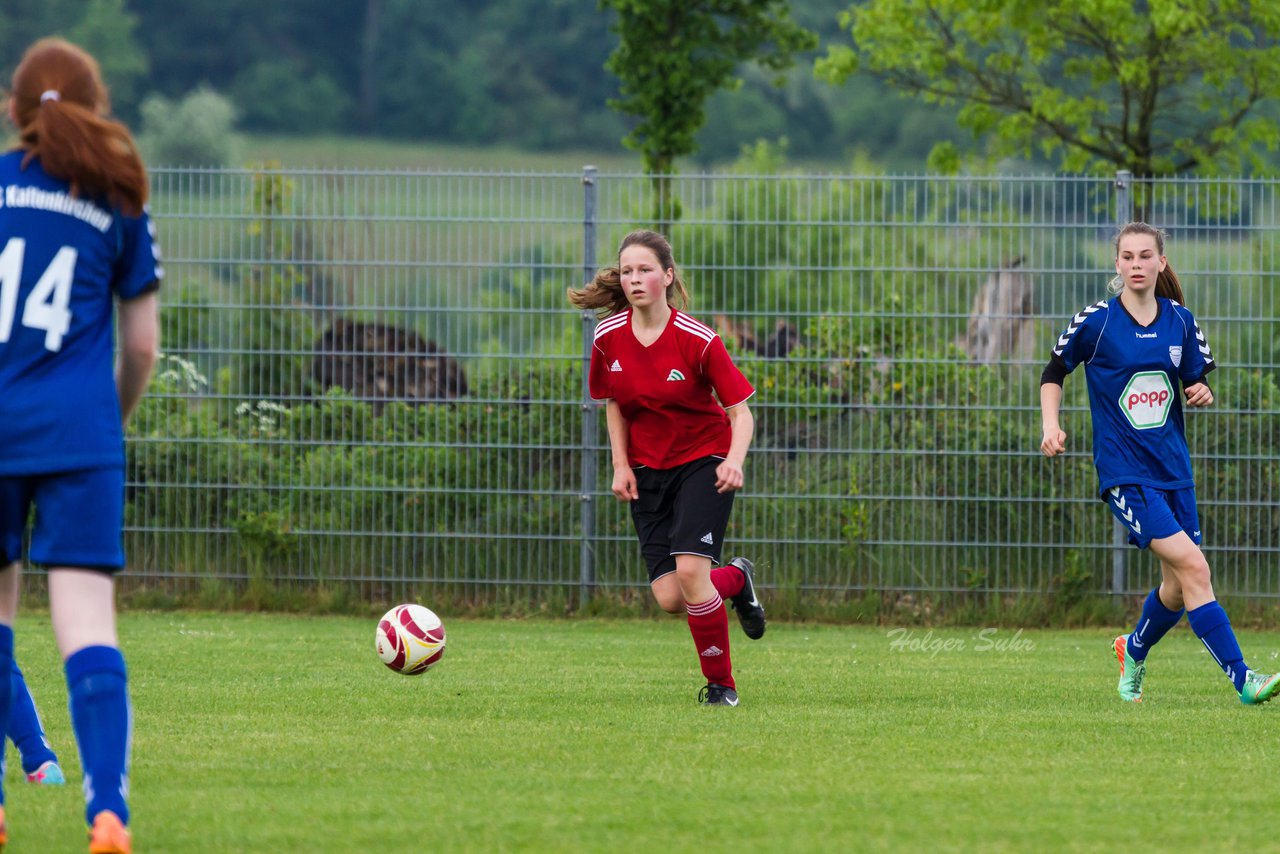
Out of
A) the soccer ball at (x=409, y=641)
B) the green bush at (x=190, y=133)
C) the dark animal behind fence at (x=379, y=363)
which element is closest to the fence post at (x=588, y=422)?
the dark animal behind fence at (x=379, y=363)

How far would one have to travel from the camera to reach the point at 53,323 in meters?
4.23

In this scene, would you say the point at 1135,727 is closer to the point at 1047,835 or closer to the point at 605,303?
the point at 1047,835

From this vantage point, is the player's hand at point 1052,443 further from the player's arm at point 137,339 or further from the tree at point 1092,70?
the tree at point 1092,70

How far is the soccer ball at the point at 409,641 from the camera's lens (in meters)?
7.63

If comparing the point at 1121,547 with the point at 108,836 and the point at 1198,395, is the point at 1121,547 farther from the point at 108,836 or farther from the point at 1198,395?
the point at 108,836

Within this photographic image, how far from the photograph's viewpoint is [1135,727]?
21.8 feet

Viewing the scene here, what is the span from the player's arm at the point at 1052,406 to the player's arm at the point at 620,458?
5.85 feet

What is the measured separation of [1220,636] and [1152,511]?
0.61m

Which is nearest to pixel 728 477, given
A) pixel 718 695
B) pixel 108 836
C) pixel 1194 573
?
pixel 718 695

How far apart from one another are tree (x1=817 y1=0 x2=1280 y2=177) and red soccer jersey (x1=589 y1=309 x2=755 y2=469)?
921 centimetres

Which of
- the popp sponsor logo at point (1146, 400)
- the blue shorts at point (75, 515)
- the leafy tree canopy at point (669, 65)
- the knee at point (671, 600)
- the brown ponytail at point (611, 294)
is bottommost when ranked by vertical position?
the knee at point (671, 600)

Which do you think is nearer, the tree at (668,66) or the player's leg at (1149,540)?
the player's leg at (1149,540)

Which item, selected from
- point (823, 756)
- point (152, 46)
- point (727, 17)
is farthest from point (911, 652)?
point (152, 46)

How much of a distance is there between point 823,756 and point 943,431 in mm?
5899
